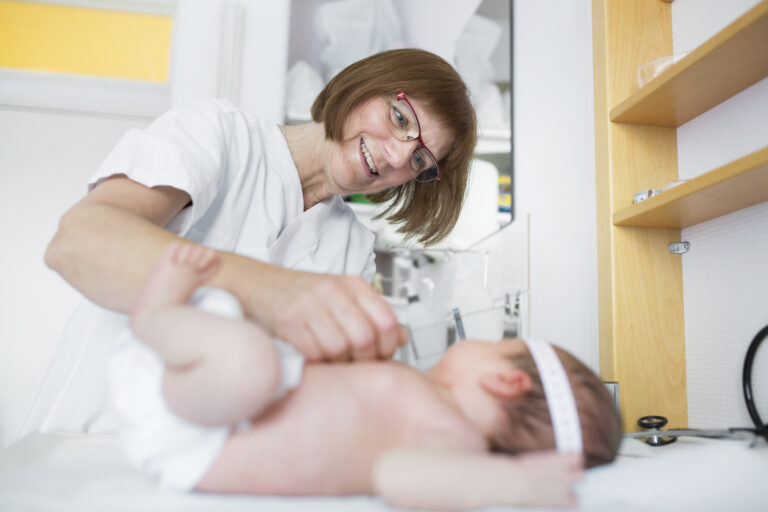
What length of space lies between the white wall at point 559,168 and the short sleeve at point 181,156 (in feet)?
3.40

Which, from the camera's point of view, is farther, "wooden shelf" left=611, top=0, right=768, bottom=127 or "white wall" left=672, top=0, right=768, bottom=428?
"white wall" left=672, top=0, right=768, bottom=428

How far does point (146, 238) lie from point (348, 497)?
0.39m

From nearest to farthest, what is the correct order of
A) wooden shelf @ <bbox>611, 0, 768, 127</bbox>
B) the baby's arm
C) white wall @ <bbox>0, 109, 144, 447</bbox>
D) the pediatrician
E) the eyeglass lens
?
the baby's arm < the pediatrician < wooden shelf @ <bbox>611, 0, 768, 127</bbox> < the eyeglass lens < white wall @ <bbox>0, 109, 144, 447</bbox>

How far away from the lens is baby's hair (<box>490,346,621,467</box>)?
27.8 inches

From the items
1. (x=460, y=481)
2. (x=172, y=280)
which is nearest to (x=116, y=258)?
(x=172, y=280)

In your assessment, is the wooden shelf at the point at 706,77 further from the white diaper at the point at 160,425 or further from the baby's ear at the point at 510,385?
the white diaper at the point at 160,425

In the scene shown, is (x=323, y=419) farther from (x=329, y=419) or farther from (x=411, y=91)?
(x=411, y=91)

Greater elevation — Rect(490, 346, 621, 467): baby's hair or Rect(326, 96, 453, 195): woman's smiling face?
Rect(326, 96, 453, 195): woman's smiling face

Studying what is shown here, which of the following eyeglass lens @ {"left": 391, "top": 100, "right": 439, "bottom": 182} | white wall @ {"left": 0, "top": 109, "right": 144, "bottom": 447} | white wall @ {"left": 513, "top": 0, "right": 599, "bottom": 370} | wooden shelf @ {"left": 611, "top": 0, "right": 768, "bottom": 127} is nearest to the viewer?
wooden shelf @ {"left": 611, "top": 0, "right": 768, "bottom": 127}

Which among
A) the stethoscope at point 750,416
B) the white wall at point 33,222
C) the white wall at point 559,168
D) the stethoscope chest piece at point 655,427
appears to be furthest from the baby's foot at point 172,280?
the white wall at point 33,222

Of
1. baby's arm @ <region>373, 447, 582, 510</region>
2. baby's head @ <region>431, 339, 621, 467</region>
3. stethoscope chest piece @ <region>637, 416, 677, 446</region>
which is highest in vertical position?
baby's head @ <region>431, 339, 621, 467</region>

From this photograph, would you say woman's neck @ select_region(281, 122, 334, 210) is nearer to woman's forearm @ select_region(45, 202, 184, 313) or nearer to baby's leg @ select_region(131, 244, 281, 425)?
woman's forearm @ select_region(45, 202, 184, 313)

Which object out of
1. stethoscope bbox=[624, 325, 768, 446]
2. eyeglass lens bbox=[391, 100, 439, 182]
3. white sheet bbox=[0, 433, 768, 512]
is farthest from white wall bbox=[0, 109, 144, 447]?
stethoscope bbox=[624, 325, 768, 446]

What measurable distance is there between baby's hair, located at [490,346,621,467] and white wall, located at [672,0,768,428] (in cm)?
57
